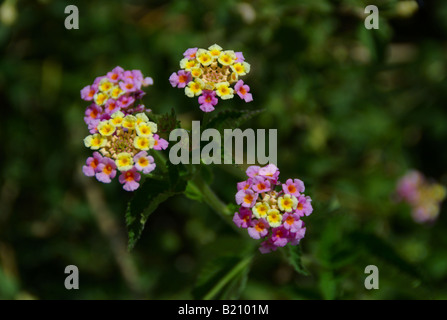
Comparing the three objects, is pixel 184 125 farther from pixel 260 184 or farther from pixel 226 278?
pixel 260 184

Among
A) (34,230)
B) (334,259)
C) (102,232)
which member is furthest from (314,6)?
(34,230)

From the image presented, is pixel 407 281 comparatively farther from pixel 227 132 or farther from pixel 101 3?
pixel 101 3

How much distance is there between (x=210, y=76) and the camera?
1.78 metres

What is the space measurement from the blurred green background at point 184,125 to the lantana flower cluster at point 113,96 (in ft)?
4.44

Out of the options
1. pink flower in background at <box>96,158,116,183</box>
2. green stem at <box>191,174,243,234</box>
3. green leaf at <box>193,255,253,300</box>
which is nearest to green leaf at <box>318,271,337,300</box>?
green leaf at <box>193,255,253,300</box>

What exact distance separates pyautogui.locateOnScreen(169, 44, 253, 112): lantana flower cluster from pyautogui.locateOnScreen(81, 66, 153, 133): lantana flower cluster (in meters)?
0.16

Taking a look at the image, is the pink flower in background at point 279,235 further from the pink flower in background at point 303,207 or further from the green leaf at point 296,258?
the green leaf at point 296,258

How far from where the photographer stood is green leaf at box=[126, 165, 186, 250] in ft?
5.66

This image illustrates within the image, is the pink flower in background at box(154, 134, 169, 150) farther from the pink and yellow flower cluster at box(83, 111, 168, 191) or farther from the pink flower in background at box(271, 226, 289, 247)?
the pink flower in background at box(271, 226, 289, 247)

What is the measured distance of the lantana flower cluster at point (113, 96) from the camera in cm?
179

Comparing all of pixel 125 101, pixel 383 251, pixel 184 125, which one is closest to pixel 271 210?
pixel 125 101

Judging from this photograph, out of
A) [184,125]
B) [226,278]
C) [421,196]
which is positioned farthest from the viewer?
[184,125]

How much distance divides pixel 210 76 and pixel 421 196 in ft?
6.72

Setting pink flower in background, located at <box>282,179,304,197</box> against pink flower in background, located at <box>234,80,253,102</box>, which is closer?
pink flower in background, located at <box>282,179,304,197</box>
